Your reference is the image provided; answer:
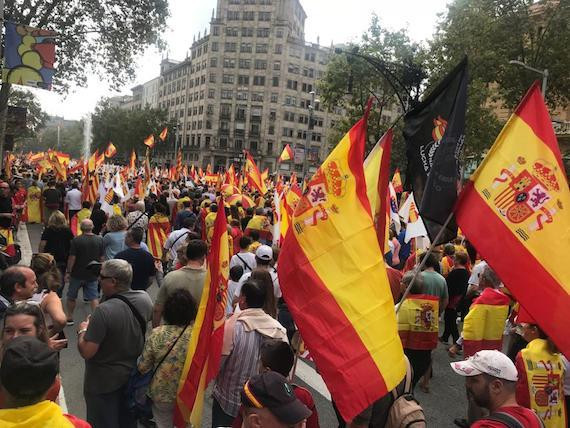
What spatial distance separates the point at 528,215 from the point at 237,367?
2251mm

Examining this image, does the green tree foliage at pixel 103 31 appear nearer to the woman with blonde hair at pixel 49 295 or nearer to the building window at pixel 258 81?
the woman with blonde hair at pixel 49 295

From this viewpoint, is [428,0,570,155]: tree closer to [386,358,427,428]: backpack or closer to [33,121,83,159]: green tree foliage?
[386,358,427,428]: backpack

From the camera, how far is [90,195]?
1342 centimetres

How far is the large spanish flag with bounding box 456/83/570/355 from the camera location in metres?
2.78

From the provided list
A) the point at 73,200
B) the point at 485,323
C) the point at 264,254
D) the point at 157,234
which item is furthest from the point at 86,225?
the point at 73,200

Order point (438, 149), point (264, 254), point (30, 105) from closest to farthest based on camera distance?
point (438, 149) < point (264, 254) < point (30, 105)

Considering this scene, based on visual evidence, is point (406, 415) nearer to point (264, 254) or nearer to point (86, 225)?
point (264, 254)

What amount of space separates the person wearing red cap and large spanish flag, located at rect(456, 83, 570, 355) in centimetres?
125

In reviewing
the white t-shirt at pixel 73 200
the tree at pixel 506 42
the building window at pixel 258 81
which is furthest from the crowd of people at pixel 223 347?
the building window at pixel 258 81

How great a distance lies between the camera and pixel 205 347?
344 cm

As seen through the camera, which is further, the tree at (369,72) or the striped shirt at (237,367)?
the tree at (369,72)

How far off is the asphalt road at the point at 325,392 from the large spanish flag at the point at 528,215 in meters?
2.99

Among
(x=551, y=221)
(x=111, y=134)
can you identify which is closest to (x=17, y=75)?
(x=551, y=221)

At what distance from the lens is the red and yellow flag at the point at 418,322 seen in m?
5.52
